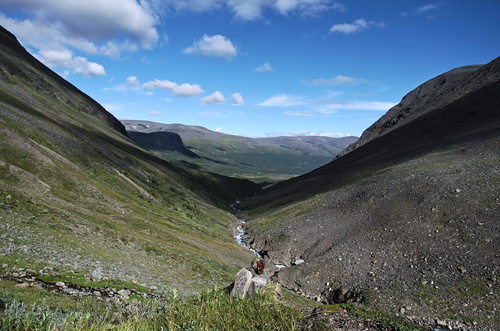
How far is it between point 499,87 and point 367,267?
111 m

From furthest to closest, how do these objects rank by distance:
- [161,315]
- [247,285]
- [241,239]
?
[241,239] < [247,285] < [161,315]

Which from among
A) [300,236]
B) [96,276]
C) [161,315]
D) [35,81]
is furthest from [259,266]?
[35,81]

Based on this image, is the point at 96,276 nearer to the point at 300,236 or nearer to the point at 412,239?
the point at 412,239

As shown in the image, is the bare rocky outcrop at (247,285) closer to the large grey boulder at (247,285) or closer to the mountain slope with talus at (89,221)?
the large grey boulder at (247,285)

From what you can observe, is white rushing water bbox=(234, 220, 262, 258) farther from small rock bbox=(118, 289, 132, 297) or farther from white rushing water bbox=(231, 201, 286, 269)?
small rock bbox=(118, 289, 132, 297)

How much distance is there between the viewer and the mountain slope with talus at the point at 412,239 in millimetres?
30172

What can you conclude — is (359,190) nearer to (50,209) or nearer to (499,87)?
(50,209)

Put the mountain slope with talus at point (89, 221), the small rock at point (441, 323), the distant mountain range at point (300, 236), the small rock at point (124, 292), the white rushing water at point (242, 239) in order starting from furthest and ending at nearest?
the white rushing water at point (242, 239)
the small rock at point (441, 323)
the distant mountain range at point (300, 236)
the mountain slope with talus at point (89, 221)
the small rock at point (124, 292)

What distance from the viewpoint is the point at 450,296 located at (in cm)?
2909

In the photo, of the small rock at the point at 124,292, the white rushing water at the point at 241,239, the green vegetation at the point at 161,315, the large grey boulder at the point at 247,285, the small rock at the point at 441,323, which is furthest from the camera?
the white rushing water at the point at 241,239

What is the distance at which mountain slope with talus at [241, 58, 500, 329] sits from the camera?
30.2 m

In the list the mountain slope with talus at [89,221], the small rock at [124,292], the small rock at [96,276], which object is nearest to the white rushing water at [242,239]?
the mountain slope with talus at [89,221]

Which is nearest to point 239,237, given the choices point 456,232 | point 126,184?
point 126,184

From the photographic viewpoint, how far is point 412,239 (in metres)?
41.5
